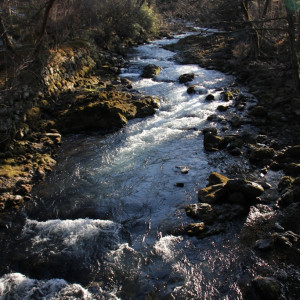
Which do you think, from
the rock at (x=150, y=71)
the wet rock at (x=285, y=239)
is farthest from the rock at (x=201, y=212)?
the rock at (x=150, y=71)

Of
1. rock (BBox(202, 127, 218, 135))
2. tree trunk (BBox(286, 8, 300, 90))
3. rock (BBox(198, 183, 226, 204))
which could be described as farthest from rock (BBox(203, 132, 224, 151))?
tree trunk (BBox(286, 8, 300, 90))

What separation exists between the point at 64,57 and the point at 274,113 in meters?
11.6

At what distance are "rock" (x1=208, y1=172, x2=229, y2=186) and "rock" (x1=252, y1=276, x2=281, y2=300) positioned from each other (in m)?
3.68

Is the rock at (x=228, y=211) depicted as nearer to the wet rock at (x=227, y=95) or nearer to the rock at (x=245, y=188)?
the rock at (x=245, y=188)

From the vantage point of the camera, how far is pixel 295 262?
19.8 ft

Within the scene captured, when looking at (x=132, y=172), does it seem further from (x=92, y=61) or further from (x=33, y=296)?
(x=92, y=61)

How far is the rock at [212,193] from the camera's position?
26.7 ft

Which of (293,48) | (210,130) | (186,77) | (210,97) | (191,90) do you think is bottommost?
(210,130)

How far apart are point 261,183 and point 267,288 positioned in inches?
154

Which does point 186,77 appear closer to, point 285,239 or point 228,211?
point 228,211

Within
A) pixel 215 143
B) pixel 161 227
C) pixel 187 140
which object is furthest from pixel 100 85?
pixel 161 227

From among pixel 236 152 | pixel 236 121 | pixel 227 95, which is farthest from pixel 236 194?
pixel 227 95

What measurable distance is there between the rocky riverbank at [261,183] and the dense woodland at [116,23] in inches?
79.1

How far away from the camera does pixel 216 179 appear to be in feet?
29.5
